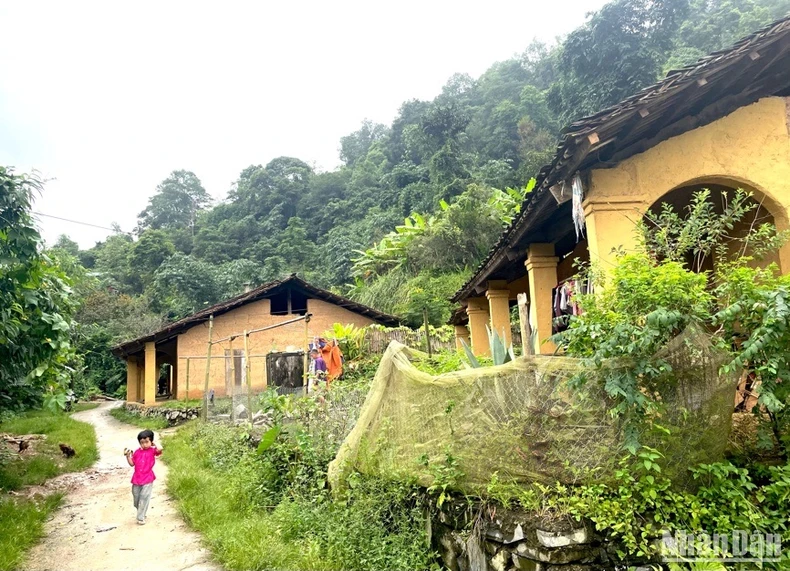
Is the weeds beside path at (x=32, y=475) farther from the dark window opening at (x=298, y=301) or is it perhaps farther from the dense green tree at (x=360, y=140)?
the dense green tree at (x=360, y=140)

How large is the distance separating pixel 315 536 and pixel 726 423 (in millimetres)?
3627

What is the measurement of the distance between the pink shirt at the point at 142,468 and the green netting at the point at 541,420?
347cm

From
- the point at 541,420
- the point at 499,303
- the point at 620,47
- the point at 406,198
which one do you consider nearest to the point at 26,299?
the point at 541,420

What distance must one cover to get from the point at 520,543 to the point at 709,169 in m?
4.50

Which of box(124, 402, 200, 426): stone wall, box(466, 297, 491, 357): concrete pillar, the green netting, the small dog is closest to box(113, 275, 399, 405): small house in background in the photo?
box(124, 402, 200, 426): stone wall

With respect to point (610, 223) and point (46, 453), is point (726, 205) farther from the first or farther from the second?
point (46, 453)

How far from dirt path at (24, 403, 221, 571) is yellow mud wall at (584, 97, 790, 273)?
535 centimetres

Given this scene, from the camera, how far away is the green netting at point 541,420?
359 cm

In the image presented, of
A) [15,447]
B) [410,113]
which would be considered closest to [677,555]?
[15,447]

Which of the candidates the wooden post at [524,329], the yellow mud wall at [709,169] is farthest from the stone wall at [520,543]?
the yellow mud wall at [709,169]

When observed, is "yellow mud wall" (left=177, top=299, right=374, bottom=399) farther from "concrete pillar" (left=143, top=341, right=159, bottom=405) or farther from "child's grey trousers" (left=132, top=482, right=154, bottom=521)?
"child's grey trousers" (left=132, top=482, right=154, bottom=521)

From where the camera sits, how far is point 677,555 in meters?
3.40

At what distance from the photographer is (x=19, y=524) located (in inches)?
231

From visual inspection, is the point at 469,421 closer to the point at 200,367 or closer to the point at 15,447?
the point at 15,447
